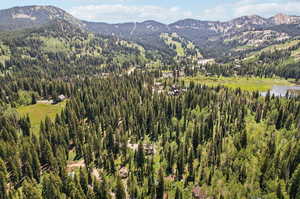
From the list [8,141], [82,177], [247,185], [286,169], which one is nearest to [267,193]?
[247,185]

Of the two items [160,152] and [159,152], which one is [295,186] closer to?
[160,152]

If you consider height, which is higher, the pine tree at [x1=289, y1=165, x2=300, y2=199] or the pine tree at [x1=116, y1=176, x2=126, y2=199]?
the pine tree at [x1=289, y1=165, x2=300, y2=199]

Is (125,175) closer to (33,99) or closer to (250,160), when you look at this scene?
(250,160)

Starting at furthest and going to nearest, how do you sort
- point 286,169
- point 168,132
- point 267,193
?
point 168,132 → point 286,169 → point 267,193

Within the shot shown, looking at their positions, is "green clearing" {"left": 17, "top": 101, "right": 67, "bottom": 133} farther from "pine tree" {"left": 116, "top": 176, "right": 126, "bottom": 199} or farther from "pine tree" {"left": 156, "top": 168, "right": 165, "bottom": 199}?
"pine tree" {"left": 156, "top": 168, "right": 165, "bottom": 199}

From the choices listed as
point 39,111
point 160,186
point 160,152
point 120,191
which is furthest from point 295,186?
point 39,111

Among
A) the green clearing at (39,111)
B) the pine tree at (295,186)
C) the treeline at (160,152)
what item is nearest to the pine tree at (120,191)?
the treeline at (160,152)

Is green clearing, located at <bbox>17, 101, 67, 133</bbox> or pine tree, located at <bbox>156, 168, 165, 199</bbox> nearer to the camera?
pine tree, located at <bbox>156, 168, 165, 199</bbox>

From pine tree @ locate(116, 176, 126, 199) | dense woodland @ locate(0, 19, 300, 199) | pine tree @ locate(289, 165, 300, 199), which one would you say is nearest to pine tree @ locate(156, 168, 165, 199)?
dense woodland @ locate(0, 19, 300, 199)
